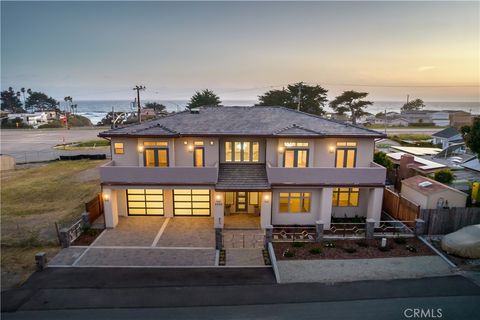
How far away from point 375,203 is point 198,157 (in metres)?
12.2

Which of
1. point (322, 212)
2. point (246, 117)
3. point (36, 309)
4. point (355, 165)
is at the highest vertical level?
point (246, 117)

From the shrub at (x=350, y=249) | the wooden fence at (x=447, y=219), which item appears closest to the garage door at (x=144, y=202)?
the shrub at (x=350, y=249)

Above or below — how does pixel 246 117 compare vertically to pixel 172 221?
above

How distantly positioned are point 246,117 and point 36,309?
17025 mm

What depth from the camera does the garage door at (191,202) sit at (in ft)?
68.0

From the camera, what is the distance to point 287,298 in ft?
39.3

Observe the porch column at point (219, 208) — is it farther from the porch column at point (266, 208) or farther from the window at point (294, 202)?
the window at point (294, 202)

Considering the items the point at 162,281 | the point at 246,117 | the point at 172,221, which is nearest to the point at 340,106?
the point at 246,117

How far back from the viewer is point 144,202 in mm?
20922

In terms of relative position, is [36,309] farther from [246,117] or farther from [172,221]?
[246,117]

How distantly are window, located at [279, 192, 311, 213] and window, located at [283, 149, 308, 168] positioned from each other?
1930 millimetres

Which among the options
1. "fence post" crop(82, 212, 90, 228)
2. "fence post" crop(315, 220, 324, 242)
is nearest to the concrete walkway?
"fence post" crop(315, 220, 324, 242)

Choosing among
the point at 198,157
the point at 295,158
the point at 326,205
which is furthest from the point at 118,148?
the point at 326,205

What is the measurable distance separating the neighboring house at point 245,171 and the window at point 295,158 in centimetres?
7
